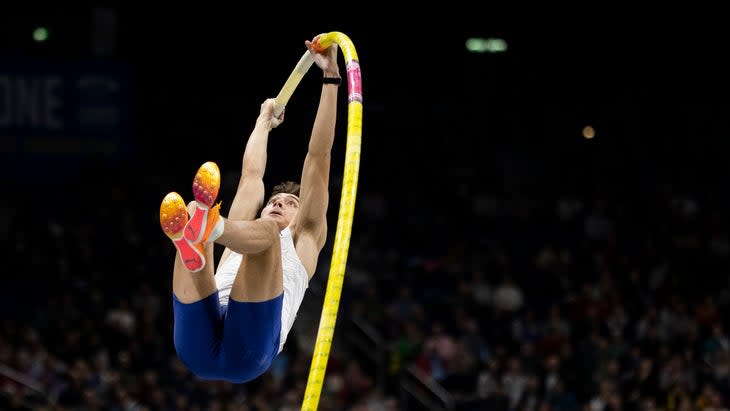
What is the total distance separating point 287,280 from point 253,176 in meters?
0.67

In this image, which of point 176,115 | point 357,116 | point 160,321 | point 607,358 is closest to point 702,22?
point 607,358

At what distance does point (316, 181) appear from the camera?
6.54 meters

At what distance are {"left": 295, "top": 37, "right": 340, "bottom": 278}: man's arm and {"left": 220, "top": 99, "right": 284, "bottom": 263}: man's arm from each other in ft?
0.85

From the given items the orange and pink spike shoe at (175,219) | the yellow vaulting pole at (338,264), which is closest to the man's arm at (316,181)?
the yellow vaulting pole at (338,264)

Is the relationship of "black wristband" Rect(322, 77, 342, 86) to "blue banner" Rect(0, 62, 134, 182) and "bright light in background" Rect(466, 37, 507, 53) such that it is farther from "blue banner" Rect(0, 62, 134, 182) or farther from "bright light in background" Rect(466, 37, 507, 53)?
"bright light in background" Rect(466, 37, 507, 53)

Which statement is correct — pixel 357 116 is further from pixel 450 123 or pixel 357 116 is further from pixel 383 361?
pixel 450 123

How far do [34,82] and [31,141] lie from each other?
0.87m

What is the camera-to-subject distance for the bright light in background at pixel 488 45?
18250 millimetres

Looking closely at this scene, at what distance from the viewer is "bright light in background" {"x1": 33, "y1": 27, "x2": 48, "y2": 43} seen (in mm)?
17344

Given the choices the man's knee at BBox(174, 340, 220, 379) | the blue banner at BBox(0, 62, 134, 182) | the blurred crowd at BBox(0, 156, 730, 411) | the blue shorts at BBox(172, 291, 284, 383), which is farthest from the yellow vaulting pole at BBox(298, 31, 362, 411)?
the blue banner at BBox(0, 62, 134, 182)

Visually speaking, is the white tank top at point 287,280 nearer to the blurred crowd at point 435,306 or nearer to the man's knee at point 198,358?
the man's knee at point 198,358

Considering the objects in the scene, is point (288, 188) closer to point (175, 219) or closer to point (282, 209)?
point (282, 209)

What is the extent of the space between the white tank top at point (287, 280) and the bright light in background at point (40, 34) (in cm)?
1169

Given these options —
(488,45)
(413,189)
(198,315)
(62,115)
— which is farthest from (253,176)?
(488,45)
